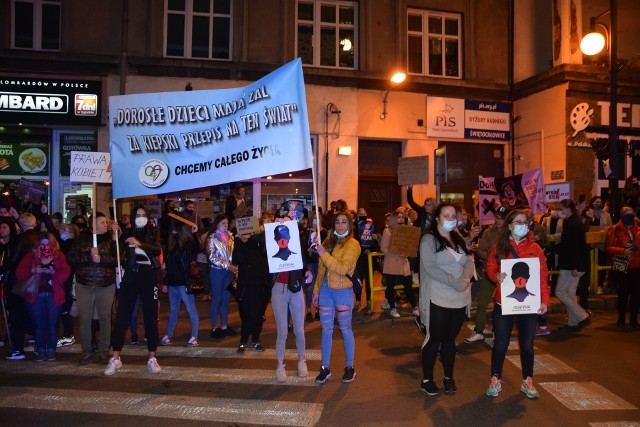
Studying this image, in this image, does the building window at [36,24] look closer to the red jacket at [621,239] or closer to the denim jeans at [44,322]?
the denim jeans at [44,322]

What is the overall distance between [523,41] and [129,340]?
1599 centimetres

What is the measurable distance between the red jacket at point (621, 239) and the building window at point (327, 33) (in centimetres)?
1016

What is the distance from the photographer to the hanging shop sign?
15.9 meters

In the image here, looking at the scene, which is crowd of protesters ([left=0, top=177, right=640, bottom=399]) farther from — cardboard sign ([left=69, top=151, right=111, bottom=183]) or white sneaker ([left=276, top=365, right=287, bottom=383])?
Result: cardboard sign ([left=69, top=151, right=111, bottom=183])

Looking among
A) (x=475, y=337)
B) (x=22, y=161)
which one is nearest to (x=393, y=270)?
(x=475, y=337)

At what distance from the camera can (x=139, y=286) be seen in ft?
22.2

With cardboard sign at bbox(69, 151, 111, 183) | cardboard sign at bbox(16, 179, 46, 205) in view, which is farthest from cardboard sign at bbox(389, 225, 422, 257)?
cardboard sign at bbox(16, 179, 46, 205)

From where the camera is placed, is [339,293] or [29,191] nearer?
[339,293]

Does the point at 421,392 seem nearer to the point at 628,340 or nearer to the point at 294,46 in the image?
the point at 628,340

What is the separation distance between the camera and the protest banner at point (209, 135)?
6254 millimetres

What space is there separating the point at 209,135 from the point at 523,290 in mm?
3947

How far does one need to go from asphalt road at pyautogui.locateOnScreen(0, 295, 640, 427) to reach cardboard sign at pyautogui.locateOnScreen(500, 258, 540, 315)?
3.26ft

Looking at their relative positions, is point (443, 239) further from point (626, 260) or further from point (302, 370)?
point (626, 260)

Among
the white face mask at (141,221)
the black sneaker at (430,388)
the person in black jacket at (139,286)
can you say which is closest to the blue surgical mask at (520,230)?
the black sneaker at (430,388)
